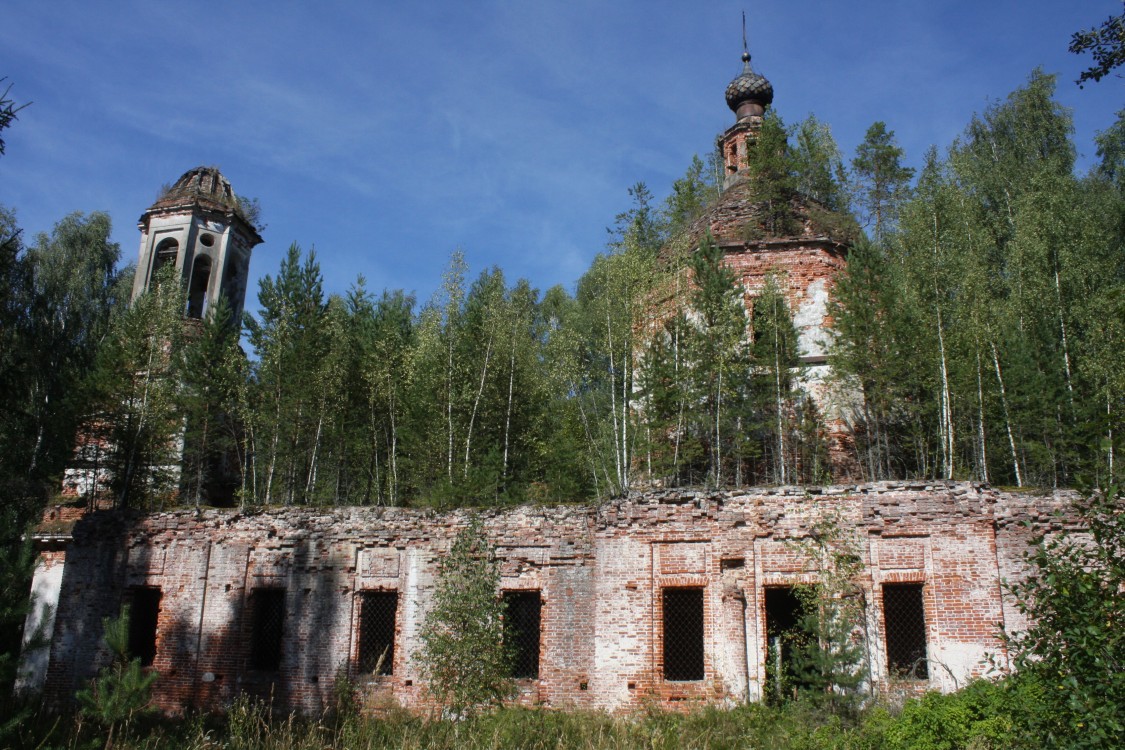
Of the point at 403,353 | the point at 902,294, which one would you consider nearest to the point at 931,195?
the point at 902,294

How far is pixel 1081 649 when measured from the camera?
5105mm

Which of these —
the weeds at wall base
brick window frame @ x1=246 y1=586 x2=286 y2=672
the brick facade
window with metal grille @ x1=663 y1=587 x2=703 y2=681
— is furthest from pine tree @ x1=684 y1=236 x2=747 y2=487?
brick window frame @ x1=246 y1=586 x2=286 y2=672

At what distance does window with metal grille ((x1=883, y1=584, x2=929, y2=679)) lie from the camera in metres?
12.0

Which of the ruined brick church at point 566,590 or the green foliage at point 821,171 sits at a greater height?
the green foliage at point 821,171

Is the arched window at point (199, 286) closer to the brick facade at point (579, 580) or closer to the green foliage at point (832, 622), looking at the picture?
the brick facade at point (579, 580)

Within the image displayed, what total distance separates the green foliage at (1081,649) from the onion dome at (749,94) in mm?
19431

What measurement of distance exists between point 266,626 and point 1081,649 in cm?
1290

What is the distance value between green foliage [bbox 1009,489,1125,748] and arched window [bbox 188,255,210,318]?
20806 mm

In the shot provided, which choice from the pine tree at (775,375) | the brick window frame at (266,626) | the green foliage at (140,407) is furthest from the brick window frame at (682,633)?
the green foliage at (140,407)

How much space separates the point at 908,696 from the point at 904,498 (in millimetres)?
2685

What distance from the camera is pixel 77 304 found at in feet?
84.9

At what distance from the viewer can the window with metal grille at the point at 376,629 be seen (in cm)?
1331

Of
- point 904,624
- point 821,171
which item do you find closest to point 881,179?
point 821,171

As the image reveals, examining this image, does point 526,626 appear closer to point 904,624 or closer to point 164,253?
point 904,624
